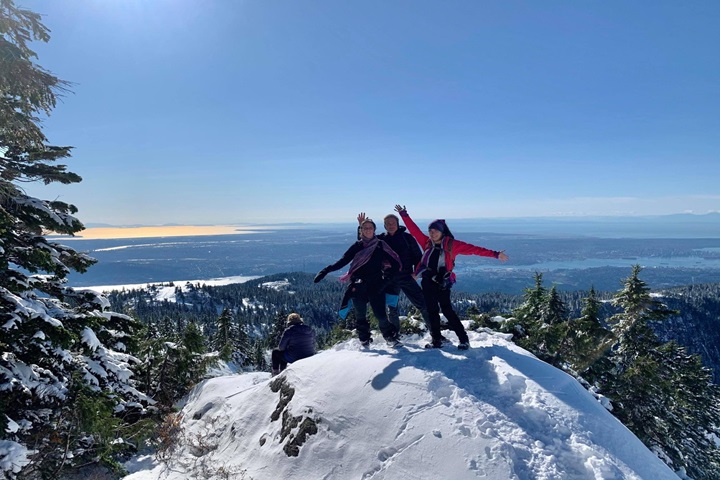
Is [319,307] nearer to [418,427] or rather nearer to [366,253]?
[366,253]

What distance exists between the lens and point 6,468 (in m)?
4.39

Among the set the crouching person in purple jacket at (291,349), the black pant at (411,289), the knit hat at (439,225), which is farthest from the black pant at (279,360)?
the knit hat at (439,225)

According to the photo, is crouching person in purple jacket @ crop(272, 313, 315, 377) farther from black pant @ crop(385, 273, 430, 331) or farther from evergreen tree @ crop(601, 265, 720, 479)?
evergreen tree @ crop(601, 265, 720, 479)

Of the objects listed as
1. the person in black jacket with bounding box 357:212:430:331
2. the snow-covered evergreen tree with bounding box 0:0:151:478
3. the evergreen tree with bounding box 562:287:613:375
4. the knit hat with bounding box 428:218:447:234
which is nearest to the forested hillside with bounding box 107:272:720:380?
the evergreen tree with bounding box 562:287:613:375

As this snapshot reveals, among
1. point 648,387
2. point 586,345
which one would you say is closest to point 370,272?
point 586,345

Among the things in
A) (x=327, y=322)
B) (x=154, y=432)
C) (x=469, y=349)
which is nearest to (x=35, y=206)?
(x=154, y=432)

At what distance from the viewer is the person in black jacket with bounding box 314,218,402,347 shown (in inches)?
328

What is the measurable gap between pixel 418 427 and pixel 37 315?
5.79 metres

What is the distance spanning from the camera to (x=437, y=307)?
318 inches

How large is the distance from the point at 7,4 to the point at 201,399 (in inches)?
352

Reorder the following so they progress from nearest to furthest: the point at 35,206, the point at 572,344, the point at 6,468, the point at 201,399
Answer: the point at 6,468, the point at 35,206, the point at 201,399, the point at 572,344

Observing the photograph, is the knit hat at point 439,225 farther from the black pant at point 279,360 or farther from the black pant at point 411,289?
the black pant at point 279,360

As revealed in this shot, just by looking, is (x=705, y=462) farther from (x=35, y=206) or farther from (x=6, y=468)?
(x=35, y=206)

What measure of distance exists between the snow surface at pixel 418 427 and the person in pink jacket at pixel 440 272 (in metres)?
0.52
